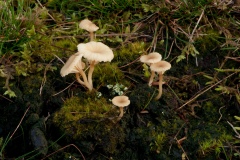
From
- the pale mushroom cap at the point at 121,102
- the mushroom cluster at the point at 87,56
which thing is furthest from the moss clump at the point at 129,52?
the pale mushroom cap at the point at 121,102

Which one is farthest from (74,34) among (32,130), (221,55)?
(221,55)

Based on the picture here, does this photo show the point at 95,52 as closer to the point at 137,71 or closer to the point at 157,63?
the point at 157,63

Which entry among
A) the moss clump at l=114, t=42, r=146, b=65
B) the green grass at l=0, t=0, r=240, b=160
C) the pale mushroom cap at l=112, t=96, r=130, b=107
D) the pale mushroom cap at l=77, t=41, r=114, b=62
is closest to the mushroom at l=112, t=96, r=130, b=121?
the pale mushroom cap at l=112, t=96, r=130, b=107

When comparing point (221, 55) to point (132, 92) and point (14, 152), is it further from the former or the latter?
point (14, 152)

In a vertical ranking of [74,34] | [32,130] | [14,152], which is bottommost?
[14,152]

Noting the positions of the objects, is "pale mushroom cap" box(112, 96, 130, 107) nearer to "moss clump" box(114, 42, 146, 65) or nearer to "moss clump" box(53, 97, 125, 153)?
"moss clump" box(53, 97, 125, 153)

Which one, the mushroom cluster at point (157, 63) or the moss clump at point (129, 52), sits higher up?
the mushroom cluster at point (157, 63)

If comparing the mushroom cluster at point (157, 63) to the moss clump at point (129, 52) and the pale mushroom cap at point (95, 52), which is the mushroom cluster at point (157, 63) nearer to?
the pale mushroom cap at point (95, 52)
